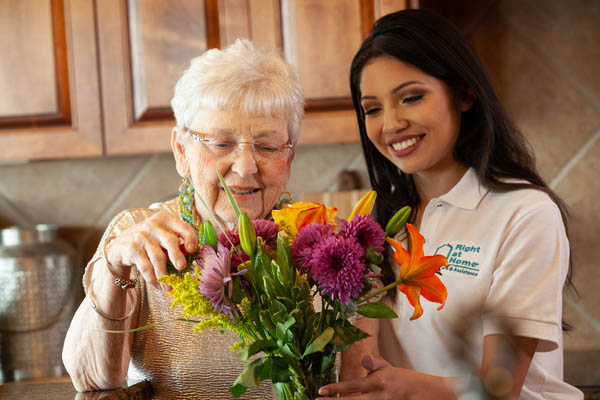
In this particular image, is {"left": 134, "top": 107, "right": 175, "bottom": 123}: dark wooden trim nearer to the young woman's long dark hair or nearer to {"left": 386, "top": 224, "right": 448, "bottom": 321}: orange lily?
the young woman's long dark hair

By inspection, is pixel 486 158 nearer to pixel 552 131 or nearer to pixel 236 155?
pixel 236 155

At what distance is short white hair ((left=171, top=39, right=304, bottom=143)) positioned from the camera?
3.14 ft

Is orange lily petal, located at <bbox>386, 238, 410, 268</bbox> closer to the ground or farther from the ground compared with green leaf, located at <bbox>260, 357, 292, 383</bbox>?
farther from the ground

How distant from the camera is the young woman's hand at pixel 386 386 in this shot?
1.87 feet

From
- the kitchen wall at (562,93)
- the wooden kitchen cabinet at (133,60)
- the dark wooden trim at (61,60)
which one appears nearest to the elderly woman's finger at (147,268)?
the wooden kitchen cabinet at (133,60)

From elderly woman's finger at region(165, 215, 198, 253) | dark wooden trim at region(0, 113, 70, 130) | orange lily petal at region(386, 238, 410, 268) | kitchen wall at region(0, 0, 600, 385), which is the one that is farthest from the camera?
kitchen wall at region(0, 0, 600, 385)

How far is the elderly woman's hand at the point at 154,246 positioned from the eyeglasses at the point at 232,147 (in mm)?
227

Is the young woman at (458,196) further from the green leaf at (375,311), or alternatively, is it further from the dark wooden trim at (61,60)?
the dark wooden trim at (61,60)

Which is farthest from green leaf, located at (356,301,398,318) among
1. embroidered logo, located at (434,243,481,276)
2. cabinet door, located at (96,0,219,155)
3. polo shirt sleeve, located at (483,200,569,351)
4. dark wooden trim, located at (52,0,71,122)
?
dark wooden trim, located at (52,0,71,122)

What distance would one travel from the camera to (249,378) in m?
0.58

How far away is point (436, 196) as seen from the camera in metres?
1.15

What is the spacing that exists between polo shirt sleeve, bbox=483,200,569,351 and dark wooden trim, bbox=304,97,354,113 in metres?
0.73

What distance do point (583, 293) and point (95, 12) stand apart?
160cm

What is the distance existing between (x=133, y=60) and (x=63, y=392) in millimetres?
983
